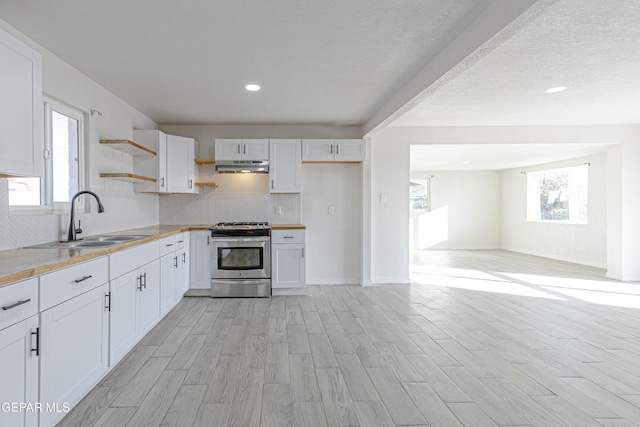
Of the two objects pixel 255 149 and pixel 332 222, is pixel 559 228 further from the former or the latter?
pixel 255 149

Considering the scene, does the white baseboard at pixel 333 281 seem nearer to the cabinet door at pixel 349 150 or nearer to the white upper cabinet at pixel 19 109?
the cabinet door at pixel 349 150

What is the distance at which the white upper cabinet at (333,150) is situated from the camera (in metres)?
4.79

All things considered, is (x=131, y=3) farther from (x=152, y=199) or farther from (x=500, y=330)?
(x=500, y=330)

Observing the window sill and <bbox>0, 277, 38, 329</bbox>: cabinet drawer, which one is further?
the window sill

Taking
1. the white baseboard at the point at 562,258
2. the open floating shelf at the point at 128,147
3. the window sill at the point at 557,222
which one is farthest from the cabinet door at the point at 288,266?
the window sill at the point at 557,222

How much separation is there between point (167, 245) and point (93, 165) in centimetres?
102

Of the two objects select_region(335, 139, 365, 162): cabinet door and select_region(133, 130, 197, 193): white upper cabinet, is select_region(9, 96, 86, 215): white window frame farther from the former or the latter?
select_region(335, 139, 365, 162): cabinet door

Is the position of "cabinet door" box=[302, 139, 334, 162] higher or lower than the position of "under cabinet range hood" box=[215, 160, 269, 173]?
higher

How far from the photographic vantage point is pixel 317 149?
4.80 m

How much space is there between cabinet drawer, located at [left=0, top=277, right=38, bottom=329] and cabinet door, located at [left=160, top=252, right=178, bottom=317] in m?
1.86

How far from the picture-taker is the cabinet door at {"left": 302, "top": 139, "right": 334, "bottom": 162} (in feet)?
15.7

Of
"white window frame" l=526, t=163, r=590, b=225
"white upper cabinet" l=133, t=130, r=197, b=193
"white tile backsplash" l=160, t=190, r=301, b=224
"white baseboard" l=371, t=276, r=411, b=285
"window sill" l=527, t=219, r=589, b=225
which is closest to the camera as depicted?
"white upper cabinet" l=133, t=130, r=197, b=193

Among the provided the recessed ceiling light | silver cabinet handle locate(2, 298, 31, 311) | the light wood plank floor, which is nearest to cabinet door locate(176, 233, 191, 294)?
the light wood plank floor

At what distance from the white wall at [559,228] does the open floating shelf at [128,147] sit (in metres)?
7.97
